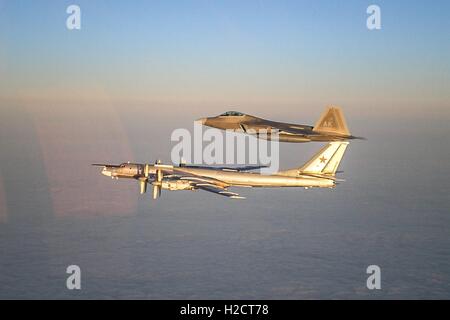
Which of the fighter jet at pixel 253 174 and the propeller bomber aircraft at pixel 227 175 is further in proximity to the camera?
the fighter jet at pixel 253 174

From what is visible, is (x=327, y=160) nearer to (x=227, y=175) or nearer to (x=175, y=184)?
(x=227, y=175)

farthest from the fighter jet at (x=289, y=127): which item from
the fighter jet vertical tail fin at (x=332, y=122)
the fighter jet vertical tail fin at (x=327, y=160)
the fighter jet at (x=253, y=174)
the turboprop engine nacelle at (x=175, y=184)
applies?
the turboprop engine nacelle at (x=175, y=184)

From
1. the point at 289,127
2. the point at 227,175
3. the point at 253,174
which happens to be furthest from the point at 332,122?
the point at 227,175

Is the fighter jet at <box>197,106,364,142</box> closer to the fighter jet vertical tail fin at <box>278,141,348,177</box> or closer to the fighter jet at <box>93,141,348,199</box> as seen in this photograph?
the fighter jet vertical tail fin at <box>278,141,348,177</box>

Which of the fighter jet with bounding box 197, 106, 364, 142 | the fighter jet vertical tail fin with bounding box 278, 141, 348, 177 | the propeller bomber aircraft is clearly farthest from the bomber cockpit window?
the fighter jet vertical tail fin with bounding box 278, 141, 348, 177

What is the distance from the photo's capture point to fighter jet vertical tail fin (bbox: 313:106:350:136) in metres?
87.9

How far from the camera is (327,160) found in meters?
80.4

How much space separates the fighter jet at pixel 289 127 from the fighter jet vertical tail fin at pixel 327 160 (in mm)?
6048

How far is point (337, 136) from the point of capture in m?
87.8

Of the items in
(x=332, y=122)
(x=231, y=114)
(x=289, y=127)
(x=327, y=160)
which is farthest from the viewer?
(x=231, y=114)

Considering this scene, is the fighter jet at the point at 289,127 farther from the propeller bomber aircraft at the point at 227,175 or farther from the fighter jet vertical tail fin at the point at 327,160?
the fighter jet vertical tail fin at the point at 327,160

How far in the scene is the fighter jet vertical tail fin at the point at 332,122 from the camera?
87.9 metres

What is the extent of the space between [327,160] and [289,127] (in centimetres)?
1408
